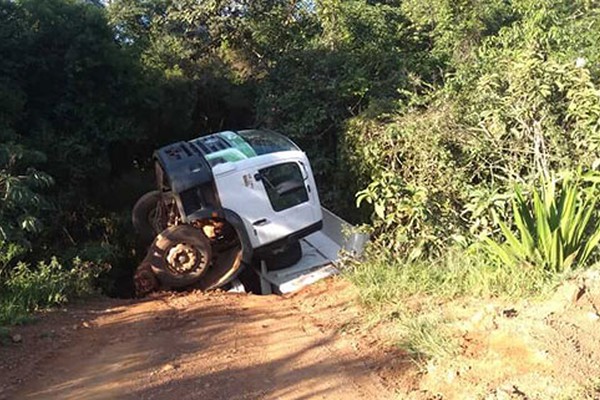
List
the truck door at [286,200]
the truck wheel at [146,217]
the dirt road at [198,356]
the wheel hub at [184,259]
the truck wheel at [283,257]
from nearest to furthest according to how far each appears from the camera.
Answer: the dirt road at [198,356] → the wheel hub at [184,259] → the truck door at [286,200] → the truck wheel at [283,257] → the truck wheel at [146,217]

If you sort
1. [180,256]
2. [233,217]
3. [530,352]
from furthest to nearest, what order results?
1. [233,217]
2. [180,256]
3. [530,352]

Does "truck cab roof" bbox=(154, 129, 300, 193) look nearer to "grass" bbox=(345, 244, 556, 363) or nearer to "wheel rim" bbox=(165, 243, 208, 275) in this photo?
"wheel rim" bbox=(165, 243, 208, 275)

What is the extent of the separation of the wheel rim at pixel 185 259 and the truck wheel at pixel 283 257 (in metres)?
1.16

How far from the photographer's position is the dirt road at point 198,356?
172 inches

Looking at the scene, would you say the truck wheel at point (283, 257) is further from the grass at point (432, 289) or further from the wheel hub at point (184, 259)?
the grass at point (432, 289)

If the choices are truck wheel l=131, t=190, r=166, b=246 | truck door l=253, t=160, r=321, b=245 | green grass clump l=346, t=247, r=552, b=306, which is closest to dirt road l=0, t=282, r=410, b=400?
green grass clump l=346, t=247, r=552, b=306

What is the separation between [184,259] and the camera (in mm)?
9094

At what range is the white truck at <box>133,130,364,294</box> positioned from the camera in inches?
362

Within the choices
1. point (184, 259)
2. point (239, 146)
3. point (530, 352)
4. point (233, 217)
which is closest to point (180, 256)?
point (184, 259)

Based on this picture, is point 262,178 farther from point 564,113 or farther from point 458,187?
point 564,113

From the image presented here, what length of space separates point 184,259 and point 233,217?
3.11 ft

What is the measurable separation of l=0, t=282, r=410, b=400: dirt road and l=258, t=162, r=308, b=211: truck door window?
8.61 ft

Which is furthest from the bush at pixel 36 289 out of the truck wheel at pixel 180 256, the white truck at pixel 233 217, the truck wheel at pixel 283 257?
the truck wheel at pixel 283 257

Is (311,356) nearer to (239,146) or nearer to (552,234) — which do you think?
(552,234)
